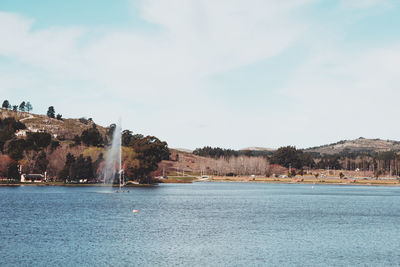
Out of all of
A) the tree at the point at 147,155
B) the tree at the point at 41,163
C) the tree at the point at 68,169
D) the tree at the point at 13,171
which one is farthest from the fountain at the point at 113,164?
the tree at the point at 13,171

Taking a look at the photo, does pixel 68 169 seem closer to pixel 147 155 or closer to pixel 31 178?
pixel 31 178

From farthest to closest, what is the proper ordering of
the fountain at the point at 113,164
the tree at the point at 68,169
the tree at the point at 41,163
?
the tree at the point at 41,163, the tree at the point at 68,169, the fountain at the point at 113,164

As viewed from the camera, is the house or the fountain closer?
the fountain

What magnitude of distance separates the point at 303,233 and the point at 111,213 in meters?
35.6

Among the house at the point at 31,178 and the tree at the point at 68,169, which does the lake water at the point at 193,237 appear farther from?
the house at the point at 31,178

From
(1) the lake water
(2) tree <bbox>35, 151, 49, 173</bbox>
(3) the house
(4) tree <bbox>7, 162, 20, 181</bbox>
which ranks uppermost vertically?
(2) tree <bbox>35, 151, 49, 173</bbox>

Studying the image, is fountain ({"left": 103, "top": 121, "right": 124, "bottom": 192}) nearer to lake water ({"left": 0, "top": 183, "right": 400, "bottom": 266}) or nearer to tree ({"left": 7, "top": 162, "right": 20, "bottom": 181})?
tree ({"left": 7, "top": 162, "right": 20, "bottom": 181})

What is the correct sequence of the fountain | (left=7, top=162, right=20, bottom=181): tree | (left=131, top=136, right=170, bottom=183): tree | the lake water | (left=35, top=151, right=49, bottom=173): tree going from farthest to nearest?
(left=35, top=151, right=49, bottom=173): tree, (left=7, top=162, right=20, bottom=181): tree, (left=131, top=136, right=170, bottom=183): tree, the fountain, the lake water

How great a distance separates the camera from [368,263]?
4197 centimetres

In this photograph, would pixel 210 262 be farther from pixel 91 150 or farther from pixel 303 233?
pixel 91 150

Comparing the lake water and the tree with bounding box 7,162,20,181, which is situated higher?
the tree with bounding box 7,162,20,181

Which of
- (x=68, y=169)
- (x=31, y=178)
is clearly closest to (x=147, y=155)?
(x=68, y=169)

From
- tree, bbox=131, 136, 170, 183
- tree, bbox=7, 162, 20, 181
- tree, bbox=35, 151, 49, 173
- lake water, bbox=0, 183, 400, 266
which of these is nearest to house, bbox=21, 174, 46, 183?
tree, bbox=7, 162, 20, 181

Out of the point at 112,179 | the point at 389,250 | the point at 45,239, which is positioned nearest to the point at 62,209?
the point at 45,239
